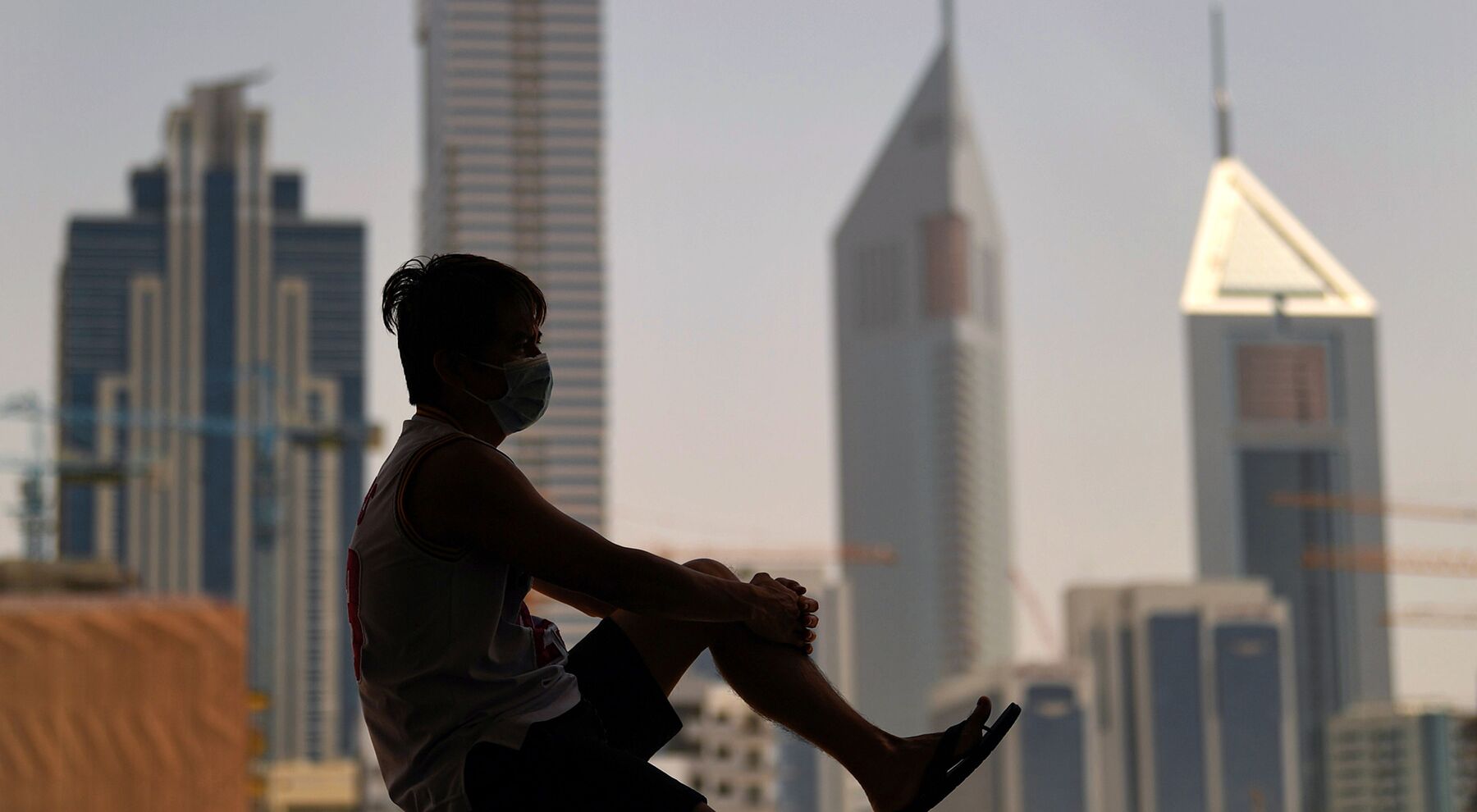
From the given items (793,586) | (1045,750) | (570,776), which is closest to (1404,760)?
(1045,750)

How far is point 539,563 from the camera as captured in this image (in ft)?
9.04

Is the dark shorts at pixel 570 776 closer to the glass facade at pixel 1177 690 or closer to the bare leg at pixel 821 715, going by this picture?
the bare leg at pixel 821 715

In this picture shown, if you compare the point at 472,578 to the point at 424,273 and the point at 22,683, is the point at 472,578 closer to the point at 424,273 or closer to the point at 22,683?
the point at 424,273

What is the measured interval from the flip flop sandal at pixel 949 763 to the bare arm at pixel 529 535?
0.42 metres

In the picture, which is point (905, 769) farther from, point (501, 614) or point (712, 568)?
point (501, 614)

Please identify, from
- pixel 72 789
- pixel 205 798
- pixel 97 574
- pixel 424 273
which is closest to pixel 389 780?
pixel 424 273

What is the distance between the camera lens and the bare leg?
296cm

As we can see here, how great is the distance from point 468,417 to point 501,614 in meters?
0.31

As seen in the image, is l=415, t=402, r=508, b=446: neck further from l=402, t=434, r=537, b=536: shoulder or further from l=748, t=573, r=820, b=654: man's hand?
l=748, t=573, r=820, b=654: man's hand

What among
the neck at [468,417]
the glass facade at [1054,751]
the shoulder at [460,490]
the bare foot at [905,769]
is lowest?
the glass facade at [1054,751]

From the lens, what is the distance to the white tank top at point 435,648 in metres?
2.77

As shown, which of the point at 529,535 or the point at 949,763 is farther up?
the point at 529,535

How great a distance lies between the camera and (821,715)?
2.96 m

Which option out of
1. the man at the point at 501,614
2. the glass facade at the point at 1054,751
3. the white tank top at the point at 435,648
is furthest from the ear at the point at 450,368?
the glass facade at the point at 1054,751
